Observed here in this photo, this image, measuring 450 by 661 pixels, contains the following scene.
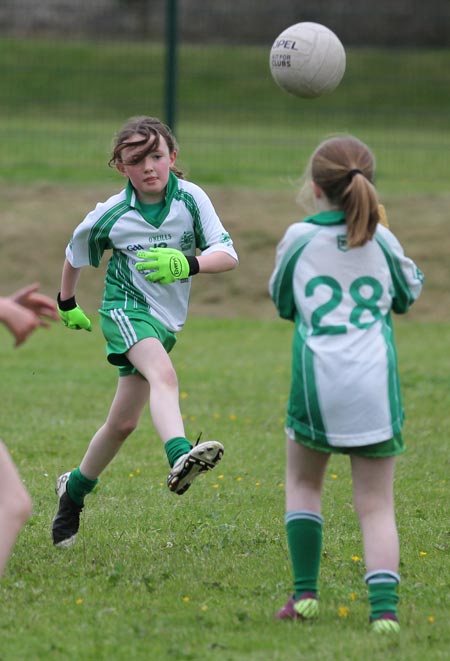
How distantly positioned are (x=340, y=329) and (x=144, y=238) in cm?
161

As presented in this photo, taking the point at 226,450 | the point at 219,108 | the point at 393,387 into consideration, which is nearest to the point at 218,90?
the point at 219,108

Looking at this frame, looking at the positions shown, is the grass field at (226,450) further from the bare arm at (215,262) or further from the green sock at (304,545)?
the bare arm at (215,262)

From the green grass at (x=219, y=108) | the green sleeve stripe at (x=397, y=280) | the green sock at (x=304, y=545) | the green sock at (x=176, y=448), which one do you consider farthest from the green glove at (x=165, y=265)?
the green grass at (x=219, y=108)

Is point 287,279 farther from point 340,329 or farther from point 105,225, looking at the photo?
point 105,225

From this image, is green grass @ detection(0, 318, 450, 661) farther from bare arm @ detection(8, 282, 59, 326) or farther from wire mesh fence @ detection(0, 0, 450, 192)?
wire mesh fence @ detection(0, 0, 450, 192)

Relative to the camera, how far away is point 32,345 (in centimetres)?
1353

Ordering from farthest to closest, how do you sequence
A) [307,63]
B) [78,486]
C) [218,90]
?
[218,90], [307,63], [78,486]

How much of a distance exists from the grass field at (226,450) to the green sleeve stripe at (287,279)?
123cm

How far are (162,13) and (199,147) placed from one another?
19843 millimetres

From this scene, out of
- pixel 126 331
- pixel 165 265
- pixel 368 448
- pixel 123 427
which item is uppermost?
pixel 165 265

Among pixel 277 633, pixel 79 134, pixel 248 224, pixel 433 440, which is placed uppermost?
pixel 277 633

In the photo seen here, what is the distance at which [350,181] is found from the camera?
14.9 ft

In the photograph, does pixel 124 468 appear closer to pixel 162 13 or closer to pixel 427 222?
pixel 427 222

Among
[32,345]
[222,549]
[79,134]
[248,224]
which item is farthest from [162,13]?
[222,549]
